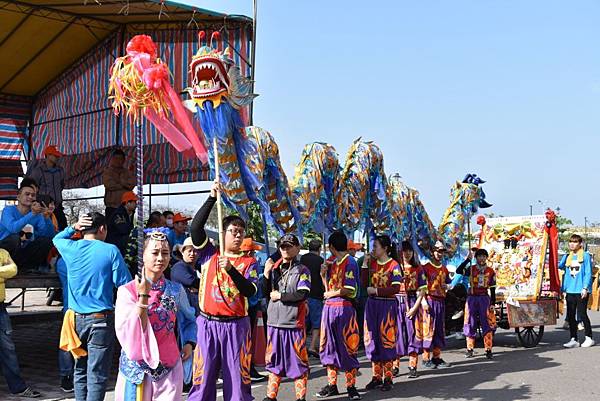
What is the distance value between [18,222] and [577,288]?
30.1ft

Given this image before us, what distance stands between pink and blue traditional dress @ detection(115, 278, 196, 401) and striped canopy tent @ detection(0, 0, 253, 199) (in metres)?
7.70

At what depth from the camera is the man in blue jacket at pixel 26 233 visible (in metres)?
8.12

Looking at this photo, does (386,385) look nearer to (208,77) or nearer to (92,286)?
(92,286)

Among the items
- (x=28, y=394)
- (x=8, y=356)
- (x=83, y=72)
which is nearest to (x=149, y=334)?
(x=8, y=356)

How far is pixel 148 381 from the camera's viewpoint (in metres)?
4.12

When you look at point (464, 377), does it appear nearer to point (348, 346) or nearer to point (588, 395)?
point (588, 395)

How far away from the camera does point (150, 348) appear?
403cm

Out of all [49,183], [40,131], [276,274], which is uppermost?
[40,131]

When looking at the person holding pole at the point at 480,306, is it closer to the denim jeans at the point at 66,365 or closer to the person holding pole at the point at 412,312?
the person holding pole at the point at 412,312

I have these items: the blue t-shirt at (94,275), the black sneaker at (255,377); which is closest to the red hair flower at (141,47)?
the blue t-shirt at (94,275)

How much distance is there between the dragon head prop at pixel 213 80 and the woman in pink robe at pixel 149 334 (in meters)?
2.96

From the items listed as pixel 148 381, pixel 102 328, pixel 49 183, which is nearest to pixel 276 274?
pixel 102 328

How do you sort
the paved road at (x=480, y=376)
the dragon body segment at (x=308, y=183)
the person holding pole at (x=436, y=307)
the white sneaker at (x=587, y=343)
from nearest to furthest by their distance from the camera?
the dragon body segment at (x=308, y=183)
the paved road at (x=480, y=376)
the person holding pole at (x=436, y=307)
the white sneaker at (x=587, y=343)

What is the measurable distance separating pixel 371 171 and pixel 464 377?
3656 mm
